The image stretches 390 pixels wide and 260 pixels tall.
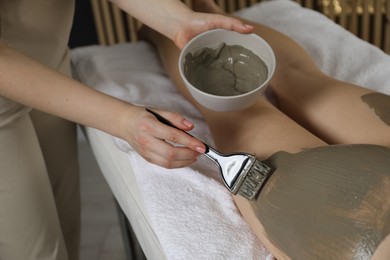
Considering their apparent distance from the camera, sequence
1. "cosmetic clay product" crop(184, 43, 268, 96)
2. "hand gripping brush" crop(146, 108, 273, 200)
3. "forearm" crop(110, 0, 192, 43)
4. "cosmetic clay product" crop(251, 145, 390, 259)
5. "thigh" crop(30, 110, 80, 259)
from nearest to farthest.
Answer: "cosmetic clay product" crop(251, 145, 390, 259)
"hand gripping brush" crop(146, 108, 273, 200)
"cosmetic clay product" crop(184, 43, 268, 96)
"forearm" crop(110, 0, 192, 43)
"thigh" crop(30, 110, 80, 259)

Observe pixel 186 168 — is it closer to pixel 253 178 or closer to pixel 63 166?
pixel 253 178

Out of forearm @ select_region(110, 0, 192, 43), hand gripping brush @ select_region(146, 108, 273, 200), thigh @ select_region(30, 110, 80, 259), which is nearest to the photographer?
hand gripping brush @ select_region(146, 108, 273, 200)

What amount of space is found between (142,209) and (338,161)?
1.32 feet

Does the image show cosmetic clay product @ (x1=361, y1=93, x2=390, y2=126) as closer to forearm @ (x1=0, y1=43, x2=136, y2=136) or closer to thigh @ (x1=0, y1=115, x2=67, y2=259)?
forearm @ (x1=0, y1=43, x2=136, y2=136)

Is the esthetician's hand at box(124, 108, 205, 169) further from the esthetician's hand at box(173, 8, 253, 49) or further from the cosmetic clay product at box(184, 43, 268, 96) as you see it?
the esthetician's hand at box(173, 8, 253, 49)

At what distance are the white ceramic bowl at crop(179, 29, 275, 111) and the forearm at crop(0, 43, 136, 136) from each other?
14cm

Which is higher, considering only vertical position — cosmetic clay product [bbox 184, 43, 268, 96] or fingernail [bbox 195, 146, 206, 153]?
cosmetic clay product [bbox 184, 43, 268, 96]

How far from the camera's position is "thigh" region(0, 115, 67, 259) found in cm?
118

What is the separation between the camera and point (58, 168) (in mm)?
1488

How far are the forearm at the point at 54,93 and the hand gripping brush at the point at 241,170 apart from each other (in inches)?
3.4

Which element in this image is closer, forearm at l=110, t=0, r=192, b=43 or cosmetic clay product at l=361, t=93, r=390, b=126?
cosmetic clay product at l=361, t=93, r=390, b=126

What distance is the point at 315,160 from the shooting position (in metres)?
1.01

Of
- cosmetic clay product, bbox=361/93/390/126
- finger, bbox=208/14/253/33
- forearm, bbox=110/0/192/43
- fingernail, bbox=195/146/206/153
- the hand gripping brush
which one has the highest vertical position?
finger, bbox=208/14/253/33

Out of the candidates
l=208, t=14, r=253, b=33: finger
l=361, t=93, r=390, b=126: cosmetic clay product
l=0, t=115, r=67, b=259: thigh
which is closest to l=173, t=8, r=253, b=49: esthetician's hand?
l=208, t=14, r=253, b=33: finger
